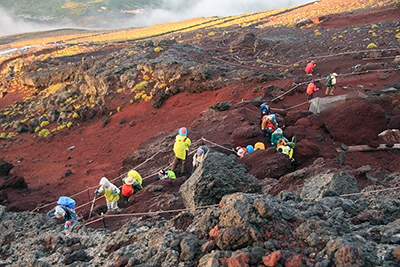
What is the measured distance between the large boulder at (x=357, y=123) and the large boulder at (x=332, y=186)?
4.18 meters

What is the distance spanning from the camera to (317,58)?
20.4m

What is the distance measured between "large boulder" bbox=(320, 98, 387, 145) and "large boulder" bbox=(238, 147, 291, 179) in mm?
3132

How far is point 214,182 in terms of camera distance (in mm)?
4801

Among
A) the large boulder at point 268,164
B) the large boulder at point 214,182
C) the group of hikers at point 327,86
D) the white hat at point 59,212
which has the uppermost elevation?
the group of hikers at point 327,86

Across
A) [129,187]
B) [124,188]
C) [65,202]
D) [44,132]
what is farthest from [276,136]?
[44,132]

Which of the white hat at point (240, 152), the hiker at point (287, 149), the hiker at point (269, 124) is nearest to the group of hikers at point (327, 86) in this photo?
the hiker at point (269, 124)

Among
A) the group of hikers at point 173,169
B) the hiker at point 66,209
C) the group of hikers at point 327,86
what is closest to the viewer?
the hiker at point 66,209

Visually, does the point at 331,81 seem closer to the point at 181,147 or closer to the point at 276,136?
the point at 276,136

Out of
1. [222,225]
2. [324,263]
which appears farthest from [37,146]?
[324,263]

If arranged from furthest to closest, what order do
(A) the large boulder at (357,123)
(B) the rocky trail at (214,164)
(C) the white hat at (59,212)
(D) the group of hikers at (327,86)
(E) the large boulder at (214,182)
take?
(D) the group of hikers at (327,86)
(A) the large boulder at (357,123)
(C) the white hat at (59,212)
(E) the large boulder at (214,182)
(B) the rocky trail at (214,164)

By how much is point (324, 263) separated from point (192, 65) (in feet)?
57.8

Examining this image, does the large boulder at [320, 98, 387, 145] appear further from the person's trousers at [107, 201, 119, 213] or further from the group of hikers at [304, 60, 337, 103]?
the person's trousers at [107, 201, 119, 213]

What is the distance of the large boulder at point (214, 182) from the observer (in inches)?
186

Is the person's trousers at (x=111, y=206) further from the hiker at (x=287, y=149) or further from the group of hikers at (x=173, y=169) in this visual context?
the hiker at (x=287, y=149)
